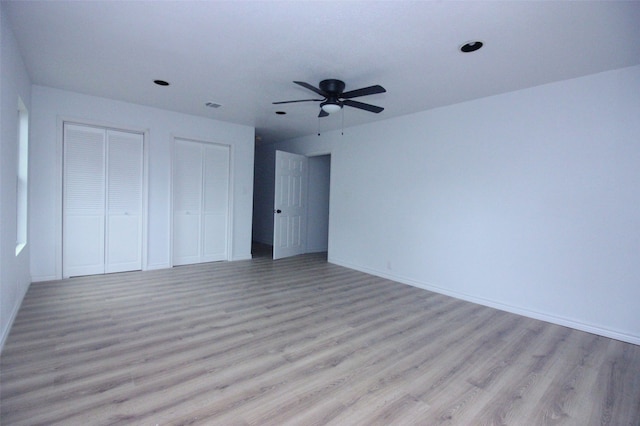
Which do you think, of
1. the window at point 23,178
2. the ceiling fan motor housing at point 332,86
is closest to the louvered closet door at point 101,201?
the window at point 23,178

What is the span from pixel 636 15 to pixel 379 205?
349 centimetres

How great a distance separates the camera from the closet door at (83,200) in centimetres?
436

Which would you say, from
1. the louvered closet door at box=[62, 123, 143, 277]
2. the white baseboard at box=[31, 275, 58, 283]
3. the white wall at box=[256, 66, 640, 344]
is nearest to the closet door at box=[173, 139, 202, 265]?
the louvered closet door at box=[62, 123, 143, 277]

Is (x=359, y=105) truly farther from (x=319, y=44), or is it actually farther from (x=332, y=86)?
(x=319, y=44)

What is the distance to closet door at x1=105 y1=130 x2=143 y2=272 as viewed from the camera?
4.68 metres

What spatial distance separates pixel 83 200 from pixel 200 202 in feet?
5.50

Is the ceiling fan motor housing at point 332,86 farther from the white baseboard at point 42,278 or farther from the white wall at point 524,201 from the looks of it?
the white baseboard at point 42,278

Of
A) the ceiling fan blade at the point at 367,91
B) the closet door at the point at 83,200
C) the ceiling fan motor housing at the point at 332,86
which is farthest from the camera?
the closet door at the point at 83,200

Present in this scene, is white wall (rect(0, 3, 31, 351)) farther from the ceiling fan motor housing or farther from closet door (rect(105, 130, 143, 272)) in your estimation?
the ceiling fan motor housing

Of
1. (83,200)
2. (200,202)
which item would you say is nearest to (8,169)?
(83,200)

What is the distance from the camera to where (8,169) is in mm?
2723

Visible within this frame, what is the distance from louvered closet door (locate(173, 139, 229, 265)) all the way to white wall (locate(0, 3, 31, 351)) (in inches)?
87.2

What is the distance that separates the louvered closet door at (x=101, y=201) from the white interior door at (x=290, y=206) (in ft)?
7.96

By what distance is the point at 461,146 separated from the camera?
4.16 m
